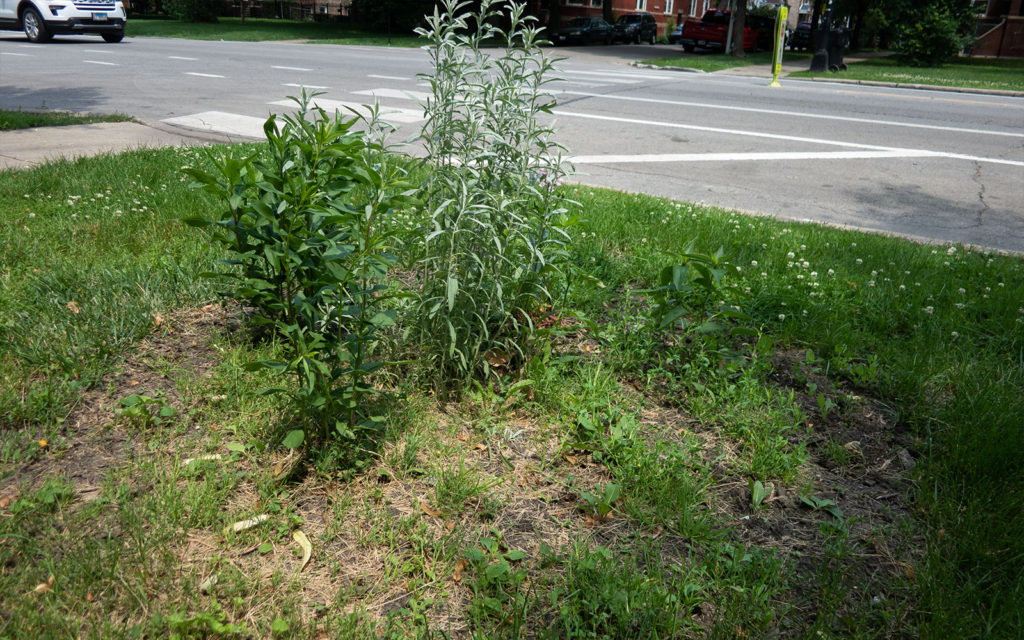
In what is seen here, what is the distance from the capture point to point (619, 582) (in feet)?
6.79

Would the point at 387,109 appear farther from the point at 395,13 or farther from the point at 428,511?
the point at 395,13

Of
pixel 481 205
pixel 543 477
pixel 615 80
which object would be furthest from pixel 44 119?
pixel 615 80

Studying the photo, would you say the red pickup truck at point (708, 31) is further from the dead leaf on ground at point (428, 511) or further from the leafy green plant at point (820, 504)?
the dead leaf on ground at point (428, 511)

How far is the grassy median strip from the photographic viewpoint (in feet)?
6.58

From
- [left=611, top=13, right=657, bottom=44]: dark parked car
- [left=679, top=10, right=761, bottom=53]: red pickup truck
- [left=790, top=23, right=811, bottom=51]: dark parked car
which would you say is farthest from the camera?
[left=790, top=23, right=811, bottom=51]: dark parked car

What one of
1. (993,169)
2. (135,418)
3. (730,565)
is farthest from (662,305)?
(993,169)

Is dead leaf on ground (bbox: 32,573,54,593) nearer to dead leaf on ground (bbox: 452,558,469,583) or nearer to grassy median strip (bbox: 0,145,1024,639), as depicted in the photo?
grassy median strip (bbox: 0,145,1024,639)

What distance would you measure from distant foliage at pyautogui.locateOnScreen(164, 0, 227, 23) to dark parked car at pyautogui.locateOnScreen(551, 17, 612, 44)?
774 inches

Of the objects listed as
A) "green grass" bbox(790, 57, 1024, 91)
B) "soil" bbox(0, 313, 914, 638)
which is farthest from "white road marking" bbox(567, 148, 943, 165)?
"green grass" bbox(790, 57, 1024, 91)

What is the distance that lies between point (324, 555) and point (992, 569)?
2.08m

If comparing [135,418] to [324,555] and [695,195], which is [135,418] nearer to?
[324,555]

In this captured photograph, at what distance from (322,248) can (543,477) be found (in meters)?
1.20

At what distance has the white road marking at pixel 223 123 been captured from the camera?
858 centimetres

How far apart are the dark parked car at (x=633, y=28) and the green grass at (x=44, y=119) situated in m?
30.6
